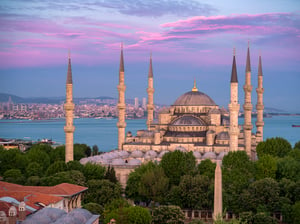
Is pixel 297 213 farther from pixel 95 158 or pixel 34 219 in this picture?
pixel 95 158

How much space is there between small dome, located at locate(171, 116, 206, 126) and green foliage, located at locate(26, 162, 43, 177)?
1341 cm

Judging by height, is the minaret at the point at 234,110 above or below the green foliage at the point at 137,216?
above

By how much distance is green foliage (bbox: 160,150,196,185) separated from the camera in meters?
33.6

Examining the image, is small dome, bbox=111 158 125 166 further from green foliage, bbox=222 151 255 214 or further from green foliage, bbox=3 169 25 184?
green foliage, bbox=222 151 255 214

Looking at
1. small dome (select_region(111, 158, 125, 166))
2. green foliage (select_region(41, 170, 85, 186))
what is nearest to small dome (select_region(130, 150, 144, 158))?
small dome (select_region(111, 158, 125, 166))

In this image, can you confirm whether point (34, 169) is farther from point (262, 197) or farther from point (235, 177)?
point (262, 197)

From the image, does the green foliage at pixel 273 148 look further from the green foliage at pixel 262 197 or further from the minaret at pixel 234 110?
the green foliage at pixel 262 197

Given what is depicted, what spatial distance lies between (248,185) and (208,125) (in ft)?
47.3

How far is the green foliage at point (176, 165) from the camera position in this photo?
3356 centimetres

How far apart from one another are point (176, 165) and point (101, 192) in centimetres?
644

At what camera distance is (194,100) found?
1885 inches

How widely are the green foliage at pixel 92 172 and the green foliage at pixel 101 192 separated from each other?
260cm

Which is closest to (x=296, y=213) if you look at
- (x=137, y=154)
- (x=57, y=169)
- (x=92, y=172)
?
(x=92, y=172)

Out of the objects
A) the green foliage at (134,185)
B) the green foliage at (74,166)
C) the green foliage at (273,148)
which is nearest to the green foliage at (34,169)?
the green foliage at (74,166)
